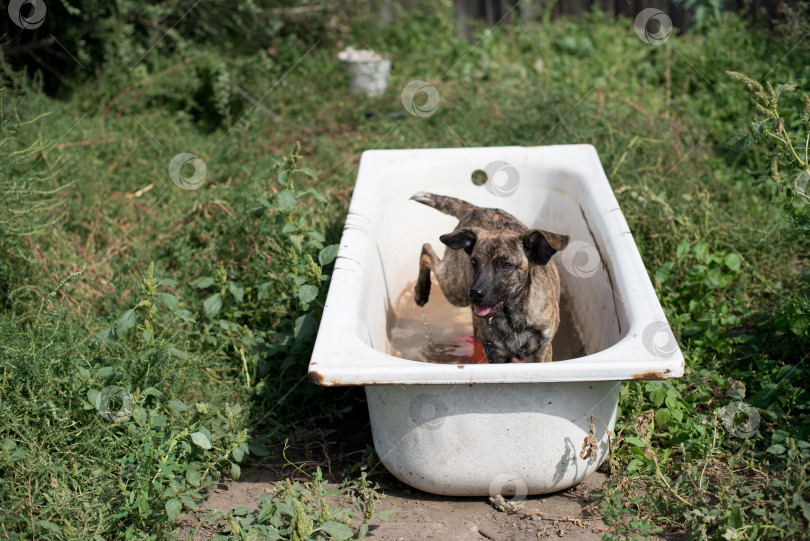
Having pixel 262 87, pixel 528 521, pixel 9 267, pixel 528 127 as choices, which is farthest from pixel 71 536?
pixel 262 87

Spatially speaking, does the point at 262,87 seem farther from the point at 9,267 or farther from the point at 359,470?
the point at 359,470

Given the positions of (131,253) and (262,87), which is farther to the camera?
(262,87)

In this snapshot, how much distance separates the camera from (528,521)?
11.2ft

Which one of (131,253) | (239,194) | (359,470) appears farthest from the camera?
(239,194)

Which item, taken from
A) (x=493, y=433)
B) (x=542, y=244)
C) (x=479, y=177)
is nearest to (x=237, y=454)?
(x=493, y=433)

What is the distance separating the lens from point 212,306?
4531mm

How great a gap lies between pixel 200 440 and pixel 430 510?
1101 millimetres

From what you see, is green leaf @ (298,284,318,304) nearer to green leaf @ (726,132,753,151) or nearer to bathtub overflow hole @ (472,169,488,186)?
bathtub overflow hole @ (472,169,488,186)

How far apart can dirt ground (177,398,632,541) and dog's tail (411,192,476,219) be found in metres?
1.64

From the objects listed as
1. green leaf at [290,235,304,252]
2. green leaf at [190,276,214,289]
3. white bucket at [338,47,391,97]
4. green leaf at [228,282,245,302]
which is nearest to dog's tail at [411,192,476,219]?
green leaf at [290,235,304,252]

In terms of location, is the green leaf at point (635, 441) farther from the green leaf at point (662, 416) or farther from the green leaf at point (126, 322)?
the green leaf at point (126, 322)

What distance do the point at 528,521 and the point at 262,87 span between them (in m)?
5.38

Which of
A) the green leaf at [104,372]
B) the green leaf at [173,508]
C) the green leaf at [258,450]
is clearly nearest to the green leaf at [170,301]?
the green leaf at [104,372]

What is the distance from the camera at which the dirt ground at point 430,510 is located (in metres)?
3.37
